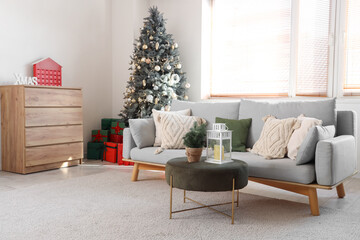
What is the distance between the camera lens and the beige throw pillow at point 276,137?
117 inches

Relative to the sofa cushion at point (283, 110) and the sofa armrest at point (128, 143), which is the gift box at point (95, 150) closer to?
the sofa armrest at point (128, 143)

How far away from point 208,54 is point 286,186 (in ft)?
9.73

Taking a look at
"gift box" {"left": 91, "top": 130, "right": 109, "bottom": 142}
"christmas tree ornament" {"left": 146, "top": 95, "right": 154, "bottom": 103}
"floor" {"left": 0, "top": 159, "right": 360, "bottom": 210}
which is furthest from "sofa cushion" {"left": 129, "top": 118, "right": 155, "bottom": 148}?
"gift box" {"left": 91, "top": 130, "right": 109, "bottom": 142}

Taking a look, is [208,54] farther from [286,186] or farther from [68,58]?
[286,186]

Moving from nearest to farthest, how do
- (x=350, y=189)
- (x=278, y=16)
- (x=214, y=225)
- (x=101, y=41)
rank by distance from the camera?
(x=214, y=225), (x=350, y=189), (x=278, y=16), (x=101, y=41)

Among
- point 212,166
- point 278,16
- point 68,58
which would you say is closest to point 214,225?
point 212,166

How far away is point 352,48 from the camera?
4027 mm

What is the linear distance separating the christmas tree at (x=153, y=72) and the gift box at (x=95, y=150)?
642 millimetres

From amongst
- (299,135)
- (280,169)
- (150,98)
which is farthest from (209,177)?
(150,98)

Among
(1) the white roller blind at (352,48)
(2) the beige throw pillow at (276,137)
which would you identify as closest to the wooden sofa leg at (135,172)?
(2) the beige throw pillow at (276,137)

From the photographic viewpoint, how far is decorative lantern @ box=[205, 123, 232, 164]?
2.62 m

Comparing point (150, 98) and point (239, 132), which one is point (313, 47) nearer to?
point (239, 132)

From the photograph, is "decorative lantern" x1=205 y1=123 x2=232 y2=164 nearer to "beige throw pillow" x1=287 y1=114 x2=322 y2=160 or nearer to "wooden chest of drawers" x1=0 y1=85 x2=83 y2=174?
"beige throw pillow" x1=287 y1=114 x2=322 y2=160

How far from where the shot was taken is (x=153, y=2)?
575 cm
